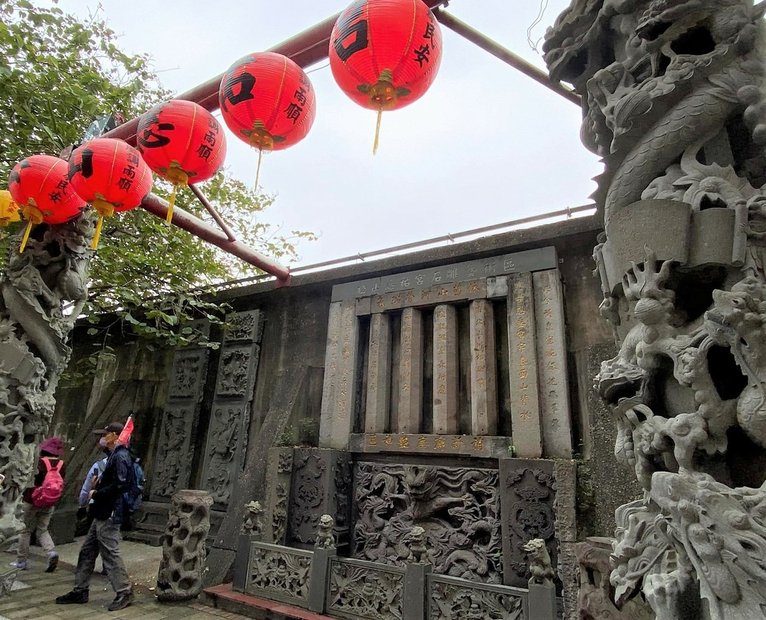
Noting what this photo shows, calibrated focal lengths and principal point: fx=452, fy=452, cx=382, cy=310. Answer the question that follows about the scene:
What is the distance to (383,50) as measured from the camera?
9.68ft

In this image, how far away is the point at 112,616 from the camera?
445cm

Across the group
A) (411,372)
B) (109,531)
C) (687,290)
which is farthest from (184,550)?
(687,290)

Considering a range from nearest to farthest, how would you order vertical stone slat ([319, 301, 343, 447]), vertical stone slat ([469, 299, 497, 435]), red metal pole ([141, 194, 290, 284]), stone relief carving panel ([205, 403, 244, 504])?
vertical stone slat ([469, 299, 497, 435]) < red metal pole ([141, 194, 290, 284]) < vertical stone slat ([319, 301, 343, 447]) < stone relief carving panel ([205, 403, 244, 504])

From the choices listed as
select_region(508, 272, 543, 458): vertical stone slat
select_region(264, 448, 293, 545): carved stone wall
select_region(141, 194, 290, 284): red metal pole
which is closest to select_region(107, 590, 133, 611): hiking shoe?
select_region(264, 448, 293, 545): carved stone wall

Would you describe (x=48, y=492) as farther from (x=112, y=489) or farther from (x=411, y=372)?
(x=411, y=372)

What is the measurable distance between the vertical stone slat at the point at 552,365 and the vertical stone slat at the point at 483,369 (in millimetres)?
598

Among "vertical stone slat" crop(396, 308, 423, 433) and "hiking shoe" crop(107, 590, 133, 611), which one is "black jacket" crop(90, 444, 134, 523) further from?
"vertical stone slat" crop(396, 308, 423, 433)

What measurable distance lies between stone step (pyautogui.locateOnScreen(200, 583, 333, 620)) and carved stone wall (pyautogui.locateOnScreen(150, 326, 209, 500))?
2877mm

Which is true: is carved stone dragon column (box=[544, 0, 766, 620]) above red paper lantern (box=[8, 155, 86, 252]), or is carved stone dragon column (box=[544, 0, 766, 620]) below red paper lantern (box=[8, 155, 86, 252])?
below

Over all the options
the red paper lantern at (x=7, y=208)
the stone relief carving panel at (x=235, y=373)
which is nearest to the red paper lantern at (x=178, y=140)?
the red paper lantern at (x=7, y=208)

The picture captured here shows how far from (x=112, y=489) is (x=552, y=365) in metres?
4.88

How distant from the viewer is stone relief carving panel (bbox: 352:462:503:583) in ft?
16.3

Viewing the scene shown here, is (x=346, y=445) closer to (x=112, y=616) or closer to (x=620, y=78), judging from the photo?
(x=112, y=616)

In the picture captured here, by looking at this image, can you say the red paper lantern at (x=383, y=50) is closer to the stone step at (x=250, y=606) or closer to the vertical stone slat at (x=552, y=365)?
the vertical stone slat at (x=552, y=365)
